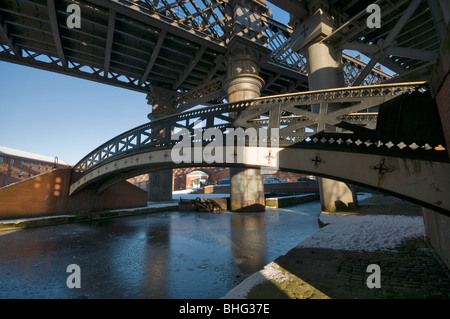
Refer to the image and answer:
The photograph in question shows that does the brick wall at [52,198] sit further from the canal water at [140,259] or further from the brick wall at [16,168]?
the brick wall at [16,168]

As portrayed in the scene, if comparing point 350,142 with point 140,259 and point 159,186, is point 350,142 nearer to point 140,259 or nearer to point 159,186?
point 140,259

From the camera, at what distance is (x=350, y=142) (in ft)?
12.2

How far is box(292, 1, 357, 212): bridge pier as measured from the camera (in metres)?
9.07

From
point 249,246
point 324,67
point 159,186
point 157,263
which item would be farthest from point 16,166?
point 324,67

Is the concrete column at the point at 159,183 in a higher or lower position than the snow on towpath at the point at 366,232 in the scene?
higher

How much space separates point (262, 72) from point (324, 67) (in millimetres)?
8904

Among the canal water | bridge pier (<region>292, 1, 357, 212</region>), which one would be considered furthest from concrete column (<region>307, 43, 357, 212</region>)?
the canal water

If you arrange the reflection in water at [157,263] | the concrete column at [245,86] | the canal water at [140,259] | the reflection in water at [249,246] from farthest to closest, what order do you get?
the concrete column at [245,86] < the reflection in water at [249,246] < the canal water at [140,259] < the reflection in water at [157,263]

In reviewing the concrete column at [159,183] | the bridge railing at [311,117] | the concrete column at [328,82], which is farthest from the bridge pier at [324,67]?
the concrete column at [159,183]

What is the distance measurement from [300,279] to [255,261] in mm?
2345

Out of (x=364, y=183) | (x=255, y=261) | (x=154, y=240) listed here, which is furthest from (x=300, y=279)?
(x=154, y=240)

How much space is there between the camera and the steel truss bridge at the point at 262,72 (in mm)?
3414

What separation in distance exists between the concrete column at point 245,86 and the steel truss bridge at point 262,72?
2.52 ft
